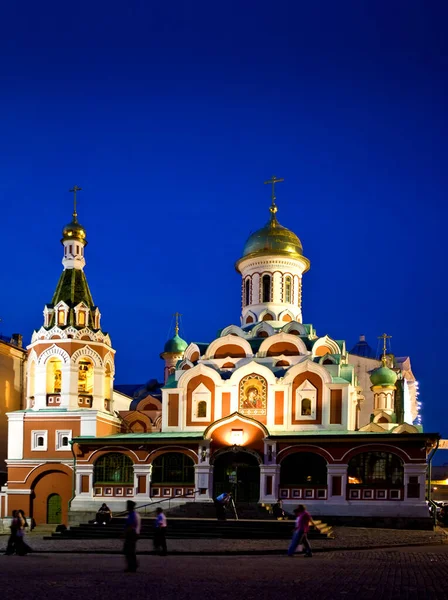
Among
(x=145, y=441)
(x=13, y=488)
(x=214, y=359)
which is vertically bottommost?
(x=13, y=488)

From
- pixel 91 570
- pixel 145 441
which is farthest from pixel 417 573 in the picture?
pixel 145 441

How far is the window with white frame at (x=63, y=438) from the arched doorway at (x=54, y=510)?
90.6 inches

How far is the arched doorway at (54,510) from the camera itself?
3753 centimetres

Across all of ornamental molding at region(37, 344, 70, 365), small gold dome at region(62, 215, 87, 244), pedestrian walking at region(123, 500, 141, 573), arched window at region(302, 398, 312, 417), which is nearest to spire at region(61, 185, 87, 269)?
small gold dome at region(62, 215, 87, 244)

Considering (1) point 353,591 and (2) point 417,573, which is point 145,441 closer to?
(2) point 417,573

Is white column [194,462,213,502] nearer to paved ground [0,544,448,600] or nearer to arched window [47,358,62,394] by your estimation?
arched window [47,358,62,394]

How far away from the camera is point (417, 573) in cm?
1611

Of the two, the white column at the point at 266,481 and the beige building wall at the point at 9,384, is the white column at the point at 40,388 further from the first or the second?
the white column at the point at 266,481

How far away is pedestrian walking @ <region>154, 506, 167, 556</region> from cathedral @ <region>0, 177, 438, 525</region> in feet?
44.3

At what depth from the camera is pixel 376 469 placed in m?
33.2

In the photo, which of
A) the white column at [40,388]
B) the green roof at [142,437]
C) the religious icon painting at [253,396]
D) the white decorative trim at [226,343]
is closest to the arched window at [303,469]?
the religious icon painting at [253,396]

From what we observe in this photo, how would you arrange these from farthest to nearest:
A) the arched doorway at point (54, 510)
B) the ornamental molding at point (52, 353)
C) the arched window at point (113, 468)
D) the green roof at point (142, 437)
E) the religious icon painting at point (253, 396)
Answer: the ornamental molding at point (52, 353) < the arched doorway at point (54, 510) < the religious icon painting at point (253, 396) < the arched window at point (113, 468) < the green roof at point (142, 437)

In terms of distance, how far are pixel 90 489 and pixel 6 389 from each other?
11.0 metres

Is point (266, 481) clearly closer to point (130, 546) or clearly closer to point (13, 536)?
point (13, 536)
